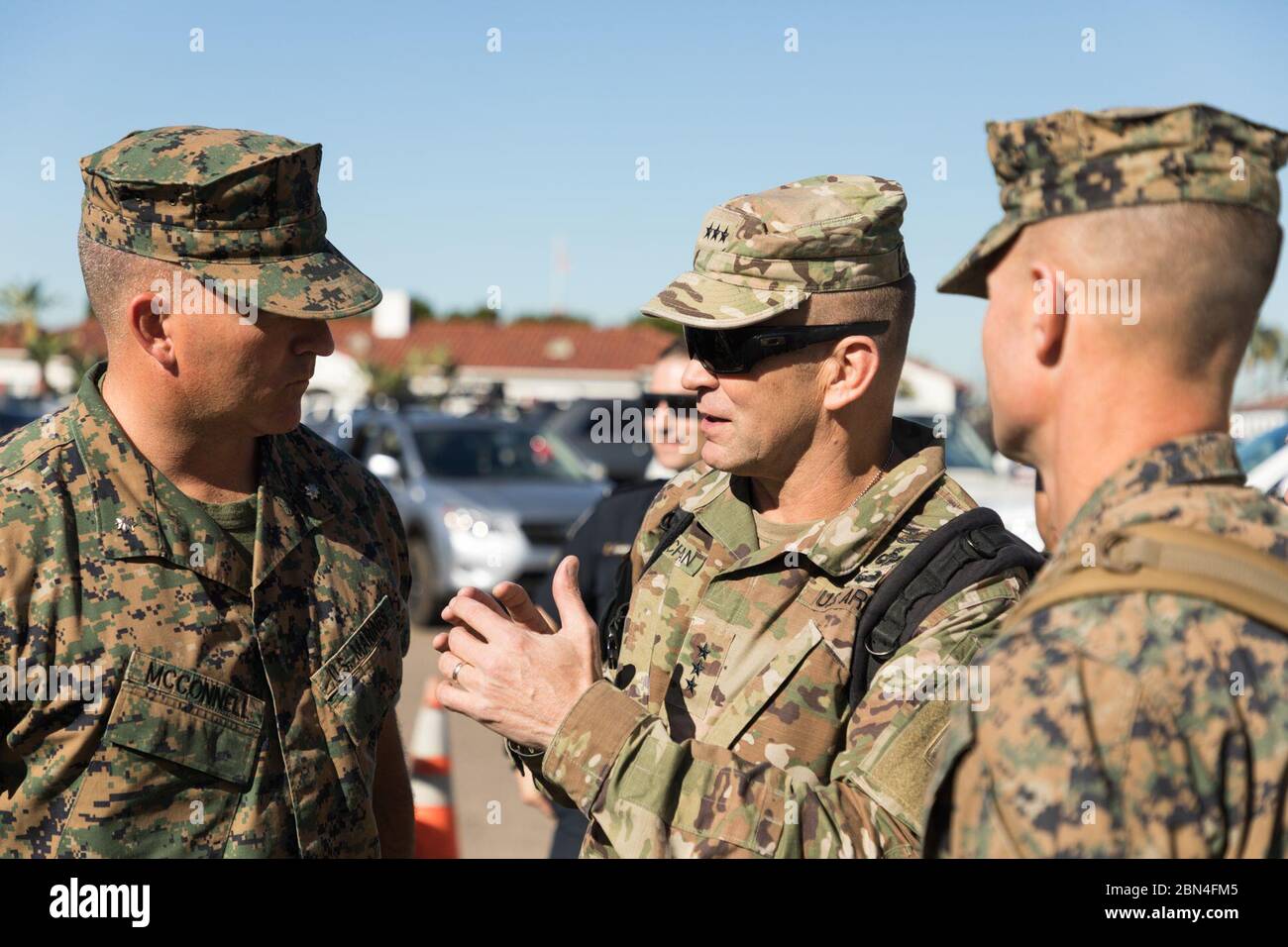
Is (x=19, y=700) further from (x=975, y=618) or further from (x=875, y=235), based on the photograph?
(x=875, y=235)

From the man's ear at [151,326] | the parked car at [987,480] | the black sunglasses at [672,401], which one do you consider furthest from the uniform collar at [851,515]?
the parked car at [987,480]

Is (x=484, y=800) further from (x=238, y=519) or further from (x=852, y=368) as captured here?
(x=852, y=368)

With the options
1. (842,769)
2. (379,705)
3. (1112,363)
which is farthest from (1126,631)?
(379,705)

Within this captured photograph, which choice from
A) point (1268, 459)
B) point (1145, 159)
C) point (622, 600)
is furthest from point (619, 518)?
point (1268, 459)

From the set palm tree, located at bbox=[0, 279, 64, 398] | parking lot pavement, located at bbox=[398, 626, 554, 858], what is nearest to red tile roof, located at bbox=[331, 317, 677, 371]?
palm tree, located at bbox=[0, 279, 64, 398]

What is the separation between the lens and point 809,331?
2.63 meters

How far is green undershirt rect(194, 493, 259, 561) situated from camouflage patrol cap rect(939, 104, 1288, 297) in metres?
1.71

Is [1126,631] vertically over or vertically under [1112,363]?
under

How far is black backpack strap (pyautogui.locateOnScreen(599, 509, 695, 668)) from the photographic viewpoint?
2.87 m

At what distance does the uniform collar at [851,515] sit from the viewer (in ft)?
8.30

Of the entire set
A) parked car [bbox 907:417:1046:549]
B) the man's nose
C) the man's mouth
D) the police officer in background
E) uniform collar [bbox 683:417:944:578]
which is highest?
the man's nose

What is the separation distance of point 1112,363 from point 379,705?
5.85ft

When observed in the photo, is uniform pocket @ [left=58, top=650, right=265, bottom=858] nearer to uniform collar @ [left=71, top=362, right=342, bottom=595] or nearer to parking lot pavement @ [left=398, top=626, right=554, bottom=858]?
uniform collar @ [left=71, top=362, right=342, bottom=595]

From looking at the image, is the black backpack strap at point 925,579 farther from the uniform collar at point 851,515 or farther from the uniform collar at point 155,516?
the uniform collar at point 155,516
